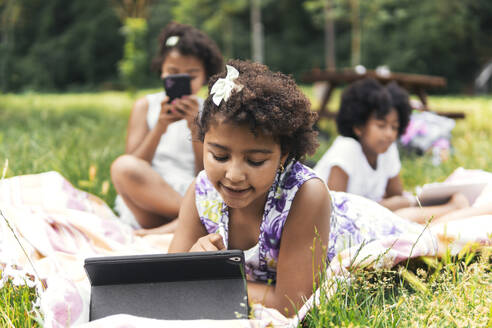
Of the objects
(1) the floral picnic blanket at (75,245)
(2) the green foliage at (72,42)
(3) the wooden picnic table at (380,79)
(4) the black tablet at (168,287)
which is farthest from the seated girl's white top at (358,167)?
(2) the green foliage at (72,42)

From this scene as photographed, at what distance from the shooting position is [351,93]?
3461mm

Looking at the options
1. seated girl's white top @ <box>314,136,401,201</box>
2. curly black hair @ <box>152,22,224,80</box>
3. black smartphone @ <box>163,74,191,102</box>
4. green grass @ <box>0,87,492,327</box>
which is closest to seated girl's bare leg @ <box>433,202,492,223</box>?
green grass @ <box>0,87,492,327</box>

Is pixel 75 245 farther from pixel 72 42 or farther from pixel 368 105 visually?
pixel 72 42

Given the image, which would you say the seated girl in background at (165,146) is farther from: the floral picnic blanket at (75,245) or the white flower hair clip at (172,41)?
the floral picnic blanket at (75,245)

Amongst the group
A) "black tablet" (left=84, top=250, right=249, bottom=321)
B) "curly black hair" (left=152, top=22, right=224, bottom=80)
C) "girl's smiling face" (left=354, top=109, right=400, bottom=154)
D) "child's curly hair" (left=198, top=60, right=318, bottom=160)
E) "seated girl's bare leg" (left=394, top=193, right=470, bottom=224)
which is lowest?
"seated girl's bare leg" (left=394, top=193, right=470, bottom=224)

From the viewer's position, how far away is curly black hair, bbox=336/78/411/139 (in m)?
3.26

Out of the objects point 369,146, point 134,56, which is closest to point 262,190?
point 369,146

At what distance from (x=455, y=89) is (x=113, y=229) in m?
21.2

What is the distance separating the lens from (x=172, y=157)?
10.7 feet

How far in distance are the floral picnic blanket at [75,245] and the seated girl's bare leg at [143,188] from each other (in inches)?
7.2

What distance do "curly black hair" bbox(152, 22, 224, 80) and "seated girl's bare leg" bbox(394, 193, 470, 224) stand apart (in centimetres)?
155

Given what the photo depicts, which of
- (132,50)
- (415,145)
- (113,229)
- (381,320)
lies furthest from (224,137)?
(132,50)

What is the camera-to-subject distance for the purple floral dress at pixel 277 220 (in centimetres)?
189

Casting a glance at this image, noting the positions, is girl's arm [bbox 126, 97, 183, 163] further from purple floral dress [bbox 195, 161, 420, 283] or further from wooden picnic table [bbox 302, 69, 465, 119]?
wooden picnic table [bbox 302, 69, 465, 119]
